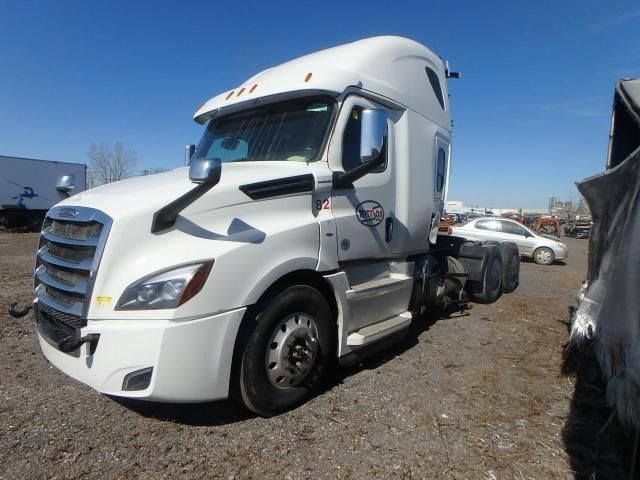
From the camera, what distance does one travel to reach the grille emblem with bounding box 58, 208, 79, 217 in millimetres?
2957

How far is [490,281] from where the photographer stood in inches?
289

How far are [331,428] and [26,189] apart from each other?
94.3ft

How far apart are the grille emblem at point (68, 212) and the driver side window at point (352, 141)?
7.24 ft

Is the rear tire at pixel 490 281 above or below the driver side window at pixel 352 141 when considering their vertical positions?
below

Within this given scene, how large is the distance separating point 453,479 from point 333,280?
1.69 meters

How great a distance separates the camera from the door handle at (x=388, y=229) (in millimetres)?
4277

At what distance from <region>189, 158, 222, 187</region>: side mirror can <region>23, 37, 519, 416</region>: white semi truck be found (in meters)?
0.01

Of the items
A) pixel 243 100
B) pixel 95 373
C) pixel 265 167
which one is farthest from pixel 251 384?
pixel 243 100

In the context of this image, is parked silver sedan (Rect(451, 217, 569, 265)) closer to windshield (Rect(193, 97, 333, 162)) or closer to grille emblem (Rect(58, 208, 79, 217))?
windshield (Rect(193, 97, 333, 162))

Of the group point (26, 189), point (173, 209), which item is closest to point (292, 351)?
point (173, 209)

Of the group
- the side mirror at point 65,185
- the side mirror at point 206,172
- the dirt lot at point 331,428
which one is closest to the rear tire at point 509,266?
the dirt lot at point 331,428

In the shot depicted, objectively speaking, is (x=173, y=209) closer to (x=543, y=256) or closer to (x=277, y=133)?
(x=277, y=133)

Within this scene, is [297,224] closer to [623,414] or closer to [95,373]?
[95,373]

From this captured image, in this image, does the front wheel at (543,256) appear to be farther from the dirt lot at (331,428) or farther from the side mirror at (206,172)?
the side mirror at (206,172)
